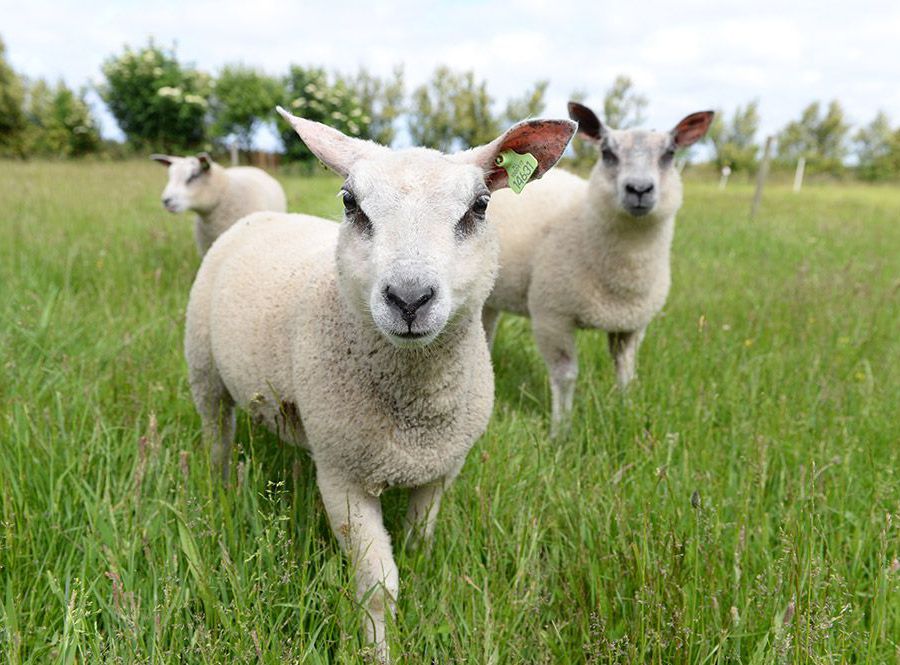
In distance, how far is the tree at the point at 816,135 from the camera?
5297 centimetres

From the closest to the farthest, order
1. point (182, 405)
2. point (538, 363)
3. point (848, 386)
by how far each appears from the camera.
A: point (182, 405)
point (848, 386)
point (538, 363)

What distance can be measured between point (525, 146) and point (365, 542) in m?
1.42

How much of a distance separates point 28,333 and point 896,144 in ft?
216

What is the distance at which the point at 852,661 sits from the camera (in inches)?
72.8

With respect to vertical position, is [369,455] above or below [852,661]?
above

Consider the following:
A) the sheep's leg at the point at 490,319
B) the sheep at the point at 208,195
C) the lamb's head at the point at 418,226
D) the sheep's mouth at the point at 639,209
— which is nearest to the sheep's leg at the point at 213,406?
the lamb's head at the point at 418,226

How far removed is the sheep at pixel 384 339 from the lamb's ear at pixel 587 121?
2011 millimetres

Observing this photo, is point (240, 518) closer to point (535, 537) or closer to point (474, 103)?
point (535, 537)

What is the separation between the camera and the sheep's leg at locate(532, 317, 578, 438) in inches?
150

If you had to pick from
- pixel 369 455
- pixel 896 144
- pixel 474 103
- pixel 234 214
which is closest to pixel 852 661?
pixel 369 455

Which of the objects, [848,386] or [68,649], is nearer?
[68,649]

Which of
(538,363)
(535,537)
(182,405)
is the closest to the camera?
(535,537)

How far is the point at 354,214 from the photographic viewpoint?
1911 millimetres

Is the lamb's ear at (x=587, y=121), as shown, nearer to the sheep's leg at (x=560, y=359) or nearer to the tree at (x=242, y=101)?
the sheep's leg at (x=560, y=359)
